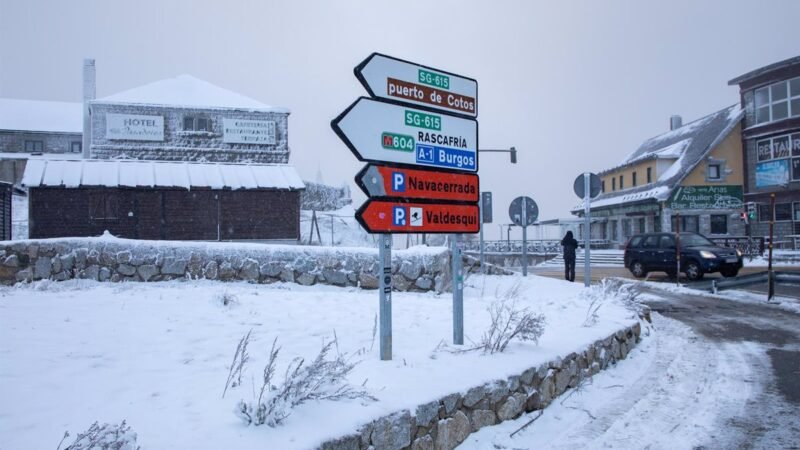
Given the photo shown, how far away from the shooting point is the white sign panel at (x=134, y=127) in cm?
2761

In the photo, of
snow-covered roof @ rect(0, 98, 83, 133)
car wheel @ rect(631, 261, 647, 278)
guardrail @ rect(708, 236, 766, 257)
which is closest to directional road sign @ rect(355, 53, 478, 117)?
car wheel @ rect(631, 261, 647, 278)

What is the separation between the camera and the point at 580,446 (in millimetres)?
4309

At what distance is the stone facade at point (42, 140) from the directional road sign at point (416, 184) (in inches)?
1909

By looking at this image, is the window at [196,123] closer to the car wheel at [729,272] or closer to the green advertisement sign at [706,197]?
the car wheel at [729,272]

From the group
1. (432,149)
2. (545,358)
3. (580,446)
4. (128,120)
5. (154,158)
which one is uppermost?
(128,120)

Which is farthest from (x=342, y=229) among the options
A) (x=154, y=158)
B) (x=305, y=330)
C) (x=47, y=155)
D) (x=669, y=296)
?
(x=305, y=330)

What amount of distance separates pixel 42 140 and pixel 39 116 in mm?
3054

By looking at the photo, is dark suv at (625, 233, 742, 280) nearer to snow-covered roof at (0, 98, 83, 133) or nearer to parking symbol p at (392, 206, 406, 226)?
parking symbol p at (392, 206, 406, 226)

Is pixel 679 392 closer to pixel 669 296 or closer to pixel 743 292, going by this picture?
pixel 669 296

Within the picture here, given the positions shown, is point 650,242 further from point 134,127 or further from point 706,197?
point 134,127

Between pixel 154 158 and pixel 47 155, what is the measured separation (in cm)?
2255

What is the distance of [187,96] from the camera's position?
29.7 metres

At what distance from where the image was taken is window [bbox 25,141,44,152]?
4481cm

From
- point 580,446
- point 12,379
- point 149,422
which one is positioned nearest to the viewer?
point 149,422
